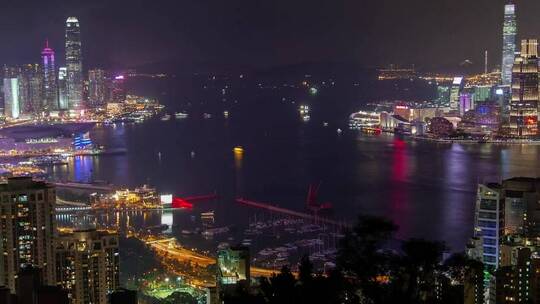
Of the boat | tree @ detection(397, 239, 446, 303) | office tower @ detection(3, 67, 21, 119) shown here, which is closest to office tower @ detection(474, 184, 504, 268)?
tree @ detection(397, 239, 446, 303)

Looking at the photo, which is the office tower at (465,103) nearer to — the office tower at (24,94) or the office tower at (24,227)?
the office tower at (24,94)

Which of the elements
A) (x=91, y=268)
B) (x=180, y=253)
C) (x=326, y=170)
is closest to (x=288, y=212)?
(x=180, y=253)

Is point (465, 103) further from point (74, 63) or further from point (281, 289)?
point (281, 289)

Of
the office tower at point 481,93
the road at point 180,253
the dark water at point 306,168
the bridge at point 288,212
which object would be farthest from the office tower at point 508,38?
the road at point 180,253

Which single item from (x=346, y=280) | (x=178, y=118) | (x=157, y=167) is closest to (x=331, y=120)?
(x=178, y=118)

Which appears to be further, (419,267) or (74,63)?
(74,63)

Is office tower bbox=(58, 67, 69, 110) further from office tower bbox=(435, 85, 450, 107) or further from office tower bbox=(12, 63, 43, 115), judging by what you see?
office tower bbox=(435, 85, 450, 107)
